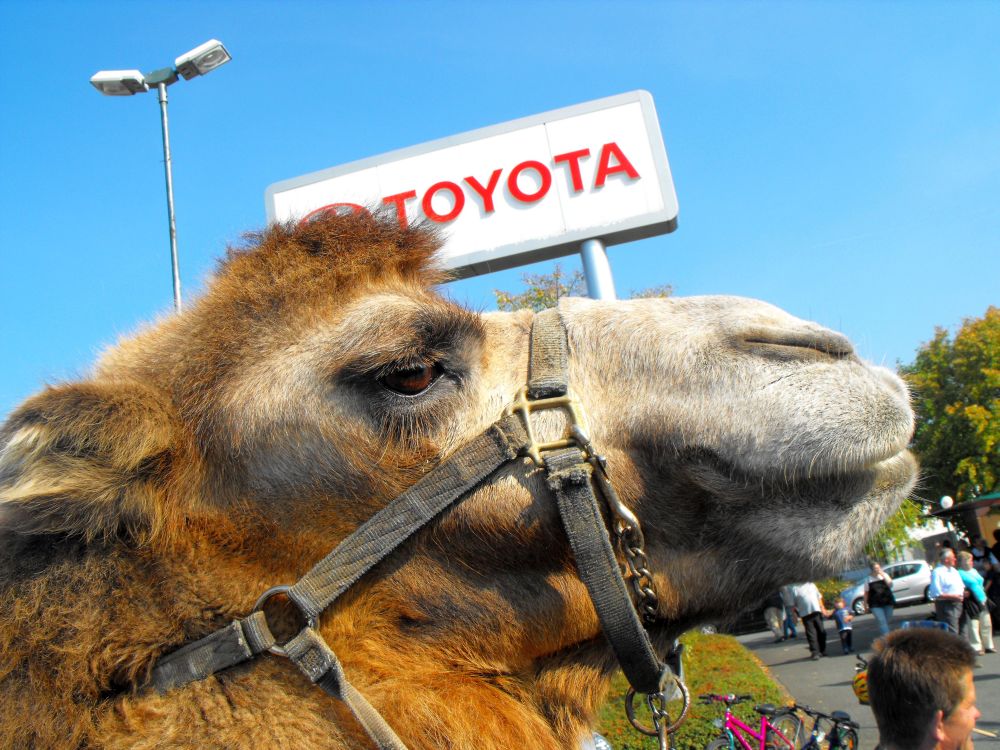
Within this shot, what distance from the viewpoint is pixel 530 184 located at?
9977mm

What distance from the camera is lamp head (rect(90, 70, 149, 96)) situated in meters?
8.49

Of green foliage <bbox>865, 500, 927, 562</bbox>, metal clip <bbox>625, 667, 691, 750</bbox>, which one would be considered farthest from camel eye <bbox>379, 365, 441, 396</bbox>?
green foliage <bbox>865, 500, 927, 562</bbox>

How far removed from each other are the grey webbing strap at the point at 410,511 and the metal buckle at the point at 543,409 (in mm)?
25

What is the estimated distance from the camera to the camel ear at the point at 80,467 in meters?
2.03

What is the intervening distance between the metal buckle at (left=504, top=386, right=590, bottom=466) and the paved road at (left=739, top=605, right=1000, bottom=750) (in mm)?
9394

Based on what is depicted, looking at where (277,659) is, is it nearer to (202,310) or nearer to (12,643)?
(12,643)

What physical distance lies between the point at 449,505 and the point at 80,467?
A: 0.99 metres

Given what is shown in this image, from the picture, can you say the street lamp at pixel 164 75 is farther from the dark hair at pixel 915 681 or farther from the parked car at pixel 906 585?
the parked car at pixel 906 585

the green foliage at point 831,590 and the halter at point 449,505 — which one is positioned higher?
the halter at point 449,505

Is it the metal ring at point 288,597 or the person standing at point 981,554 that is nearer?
the metal ring at point 288,597

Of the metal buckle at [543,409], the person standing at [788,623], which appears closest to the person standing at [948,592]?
the person standing at [788,623]

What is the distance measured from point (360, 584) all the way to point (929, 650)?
9.08ft

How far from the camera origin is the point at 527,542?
217 cm

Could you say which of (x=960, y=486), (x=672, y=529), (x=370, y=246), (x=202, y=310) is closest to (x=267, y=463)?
(x=202, y=310)
